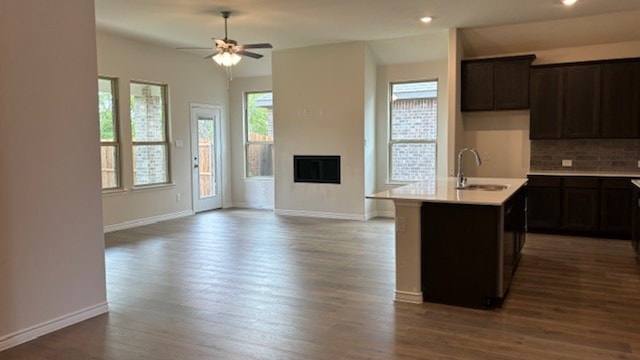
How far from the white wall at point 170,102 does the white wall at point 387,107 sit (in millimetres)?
3152

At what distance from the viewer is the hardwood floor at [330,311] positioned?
302 cm

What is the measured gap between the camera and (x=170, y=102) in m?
8.27

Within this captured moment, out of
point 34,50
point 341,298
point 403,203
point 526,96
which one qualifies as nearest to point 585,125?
point 526,96

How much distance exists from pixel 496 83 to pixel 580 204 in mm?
1981

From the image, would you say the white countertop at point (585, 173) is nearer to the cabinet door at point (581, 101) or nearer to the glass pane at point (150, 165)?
the cabinet door at point (581, 101)

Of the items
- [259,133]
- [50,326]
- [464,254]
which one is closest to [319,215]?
[259,133]

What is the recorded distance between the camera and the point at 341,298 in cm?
400

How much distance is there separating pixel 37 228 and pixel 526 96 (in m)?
6.10

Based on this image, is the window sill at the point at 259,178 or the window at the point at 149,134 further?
the window sill at the point at 259,178

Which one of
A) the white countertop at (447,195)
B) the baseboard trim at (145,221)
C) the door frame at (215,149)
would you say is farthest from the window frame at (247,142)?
the white countertop at (447,195)

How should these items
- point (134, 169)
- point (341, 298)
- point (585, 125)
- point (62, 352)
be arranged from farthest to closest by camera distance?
point (134, 169) < point (585, 125) < point (341, 298) < point (62, 352)

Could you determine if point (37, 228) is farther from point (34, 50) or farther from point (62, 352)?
point (34, 50)

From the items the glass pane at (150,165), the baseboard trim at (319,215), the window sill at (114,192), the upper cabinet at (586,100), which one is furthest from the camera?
the baseboard trim at (319,215)

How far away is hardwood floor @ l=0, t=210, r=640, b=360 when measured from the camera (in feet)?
9.91
